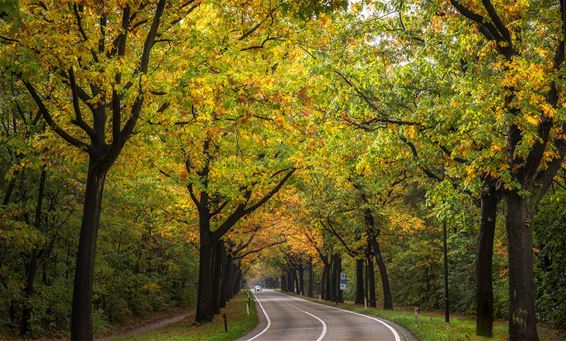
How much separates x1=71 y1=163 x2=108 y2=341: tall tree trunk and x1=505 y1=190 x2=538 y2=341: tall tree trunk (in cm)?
970

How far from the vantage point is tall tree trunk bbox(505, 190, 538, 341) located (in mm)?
12109

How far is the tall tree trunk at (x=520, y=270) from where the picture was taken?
39.7 ft

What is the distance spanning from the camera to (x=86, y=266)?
1057 centimetres

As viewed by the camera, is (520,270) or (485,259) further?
(485,259)

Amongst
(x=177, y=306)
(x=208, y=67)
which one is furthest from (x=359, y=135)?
(x=177, y=306)

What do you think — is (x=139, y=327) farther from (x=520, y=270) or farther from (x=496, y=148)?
(x=496, y=148)

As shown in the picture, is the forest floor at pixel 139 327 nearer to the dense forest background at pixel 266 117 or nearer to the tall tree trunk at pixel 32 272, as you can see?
the dense forest background at pixel 266 117

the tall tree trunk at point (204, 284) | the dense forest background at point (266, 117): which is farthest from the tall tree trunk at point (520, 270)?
the tall tree trunk at point (204, 284)

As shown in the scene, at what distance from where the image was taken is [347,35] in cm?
1447

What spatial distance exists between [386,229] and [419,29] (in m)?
21.0

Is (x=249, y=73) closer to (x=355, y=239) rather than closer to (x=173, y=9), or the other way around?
(x=173, y=9)

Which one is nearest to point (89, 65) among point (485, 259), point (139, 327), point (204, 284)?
point (485, 259)

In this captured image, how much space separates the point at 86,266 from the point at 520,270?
9.99m

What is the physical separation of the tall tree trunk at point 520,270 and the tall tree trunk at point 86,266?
9697 mm
